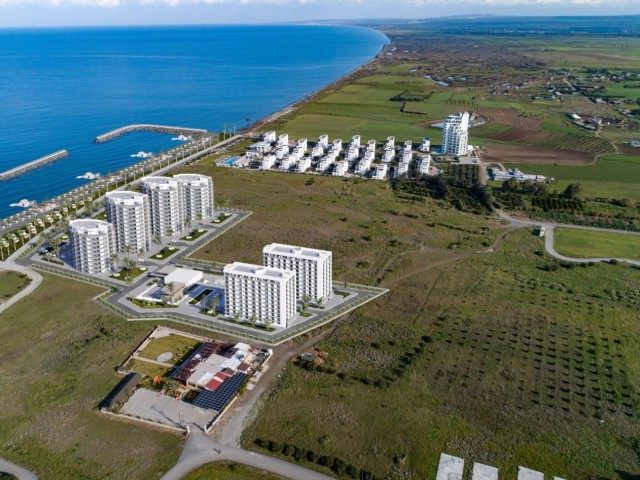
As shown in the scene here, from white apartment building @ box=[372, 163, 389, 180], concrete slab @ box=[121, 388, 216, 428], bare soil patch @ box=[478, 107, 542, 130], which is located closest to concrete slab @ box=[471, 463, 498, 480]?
concrete slab @ box=[121, 388, 216, 428]

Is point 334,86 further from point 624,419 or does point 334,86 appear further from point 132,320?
point 624,419

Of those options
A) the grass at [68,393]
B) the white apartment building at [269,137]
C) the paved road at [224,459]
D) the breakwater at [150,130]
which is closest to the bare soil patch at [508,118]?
the white apartment building at [269,137]

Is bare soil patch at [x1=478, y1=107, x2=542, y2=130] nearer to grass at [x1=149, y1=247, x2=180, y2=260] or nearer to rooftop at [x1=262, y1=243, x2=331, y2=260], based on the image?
rooftop at [x1=262, y1=243, x2=331, y2=260]

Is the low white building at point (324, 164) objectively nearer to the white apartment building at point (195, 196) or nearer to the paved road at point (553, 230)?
the white apartment building at point (195, 196)

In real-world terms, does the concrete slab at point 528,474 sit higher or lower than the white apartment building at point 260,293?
lower

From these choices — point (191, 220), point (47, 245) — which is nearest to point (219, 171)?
point (191, 220)

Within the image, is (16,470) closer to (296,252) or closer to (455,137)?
(296,252)
